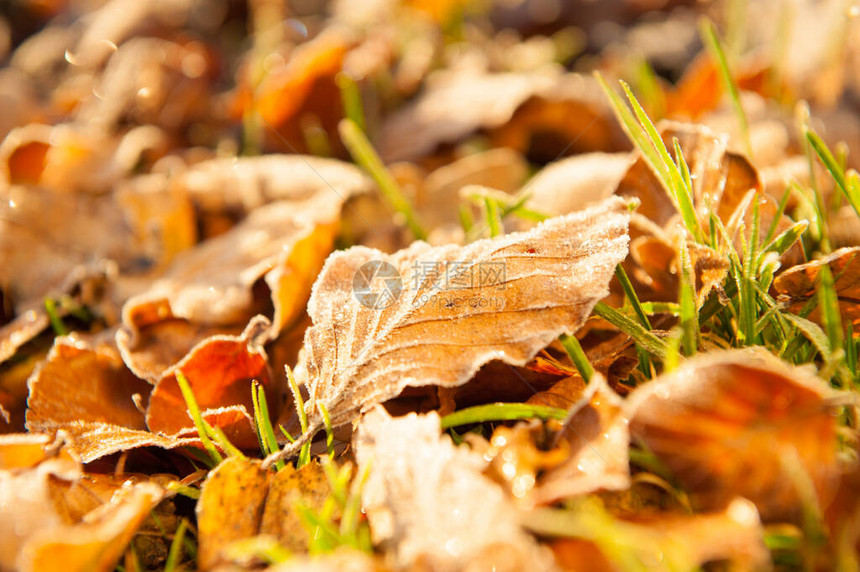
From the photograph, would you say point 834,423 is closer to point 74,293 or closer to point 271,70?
point 74,293

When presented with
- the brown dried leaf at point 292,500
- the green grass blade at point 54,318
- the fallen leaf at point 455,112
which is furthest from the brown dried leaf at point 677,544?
the fallen leaf at point 455,112

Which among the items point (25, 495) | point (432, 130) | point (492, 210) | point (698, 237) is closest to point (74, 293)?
point (25, 495)

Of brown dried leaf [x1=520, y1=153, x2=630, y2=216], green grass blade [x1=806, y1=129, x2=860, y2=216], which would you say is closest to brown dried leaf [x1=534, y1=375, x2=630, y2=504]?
green grass blade [x1=806, y1=129, x2=860, y2=216]

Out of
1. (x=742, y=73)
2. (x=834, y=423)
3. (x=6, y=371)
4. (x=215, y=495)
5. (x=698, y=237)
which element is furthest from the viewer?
(x=742, y=73)

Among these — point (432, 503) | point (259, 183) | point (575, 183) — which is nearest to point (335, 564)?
point (432, 503)

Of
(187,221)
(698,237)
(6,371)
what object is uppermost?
(698,237)
